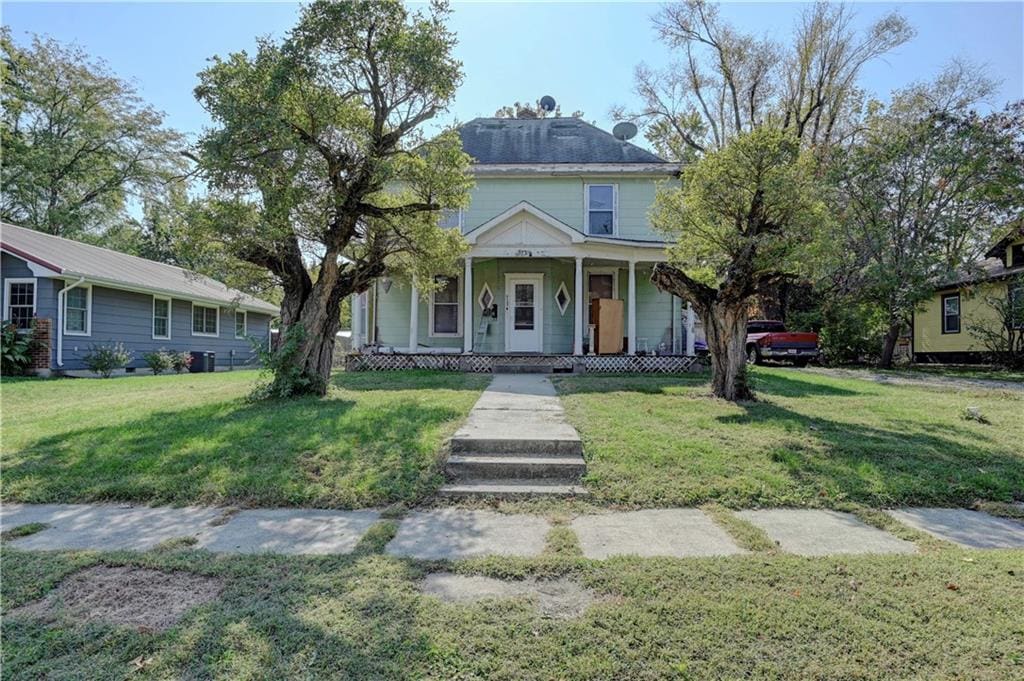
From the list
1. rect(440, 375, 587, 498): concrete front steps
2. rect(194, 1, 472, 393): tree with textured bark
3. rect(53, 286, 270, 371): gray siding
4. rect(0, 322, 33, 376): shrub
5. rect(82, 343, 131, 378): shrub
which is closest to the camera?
rect(440, 375, 587, 498): concrete front steps

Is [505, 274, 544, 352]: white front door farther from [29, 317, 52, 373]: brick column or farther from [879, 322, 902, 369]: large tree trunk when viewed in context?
[879, 322, 902, 369]: large tree trunk

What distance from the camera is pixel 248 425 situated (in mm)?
6402

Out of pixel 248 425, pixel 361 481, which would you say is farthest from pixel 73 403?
pixel 361 481

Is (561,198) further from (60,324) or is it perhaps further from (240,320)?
(240,320)

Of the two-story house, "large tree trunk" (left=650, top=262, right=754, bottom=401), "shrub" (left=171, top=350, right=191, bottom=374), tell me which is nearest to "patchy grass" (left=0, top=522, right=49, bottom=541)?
"large tree trunk" (left=650, top=262, right=754, bottom=401)

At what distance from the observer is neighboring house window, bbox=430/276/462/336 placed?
16.0 metres

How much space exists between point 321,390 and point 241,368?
52.9 feet

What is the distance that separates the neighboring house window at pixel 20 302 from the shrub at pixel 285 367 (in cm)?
1060

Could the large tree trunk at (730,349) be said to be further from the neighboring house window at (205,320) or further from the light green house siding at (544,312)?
the neighboring house window at (205,320)

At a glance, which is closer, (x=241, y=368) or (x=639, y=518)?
(x=639, y=518)

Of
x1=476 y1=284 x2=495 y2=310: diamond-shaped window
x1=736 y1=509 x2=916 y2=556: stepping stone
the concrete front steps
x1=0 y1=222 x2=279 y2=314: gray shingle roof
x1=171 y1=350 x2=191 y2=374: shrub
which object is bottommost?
x1=736 y1=509 x2=916 y2=556: stepping stone

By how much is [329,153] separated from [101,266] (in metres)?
12.7

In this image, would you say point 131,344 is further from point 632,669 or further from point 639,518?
point 632,669

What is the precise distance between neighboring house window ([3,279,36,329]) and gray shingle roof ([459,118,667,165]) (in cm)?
1280
